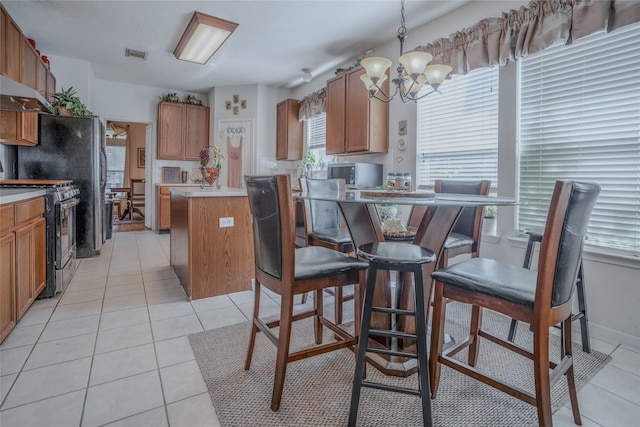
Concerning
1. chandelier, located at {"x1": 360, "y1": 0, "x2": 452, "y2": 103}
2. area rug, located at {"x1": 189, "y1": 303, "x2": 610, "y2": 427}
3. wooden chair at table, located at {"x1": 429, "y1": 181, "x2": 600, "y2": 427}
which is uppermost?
chandelier, located at {"x1": 360, "y1": 0, "x2": 452, "y2": 103}

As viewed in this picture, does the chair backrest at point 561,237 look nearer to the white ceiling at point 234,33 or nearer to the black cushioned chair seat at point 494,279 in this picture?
the black cushioned chair seat at point 494,279

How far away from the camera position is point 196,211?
2646 millimetres

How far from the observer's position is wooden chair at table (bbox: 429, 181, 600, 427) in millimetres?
1097

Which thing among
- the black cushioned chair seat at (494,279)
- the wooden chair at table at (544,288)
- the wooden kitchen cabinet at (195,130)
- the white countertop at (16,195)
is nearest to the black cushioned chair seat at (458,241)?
the black cushioned chair seat at (494,279)

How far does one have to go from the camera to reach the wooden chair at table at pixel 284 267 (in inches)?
53.7

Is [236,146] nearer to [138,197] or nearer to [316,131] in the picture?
[316,131]

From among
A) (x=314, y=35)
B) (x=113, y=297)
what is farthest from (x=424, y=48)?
(x=113, y=297)

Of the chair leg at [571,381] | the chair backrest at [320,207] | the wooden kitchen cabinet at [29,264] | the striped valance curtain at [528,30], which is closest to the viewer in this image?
the chair leg at [571,381]

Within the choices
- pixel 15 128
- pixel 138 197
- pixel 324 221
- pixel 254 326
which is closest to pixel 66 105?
pixel 15 128

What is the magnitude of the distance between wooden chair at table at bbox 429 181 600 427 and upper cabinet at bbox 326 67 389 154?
8.48 ft

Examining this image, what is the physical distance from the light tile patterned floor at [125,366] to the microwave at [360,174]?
62.6 inches

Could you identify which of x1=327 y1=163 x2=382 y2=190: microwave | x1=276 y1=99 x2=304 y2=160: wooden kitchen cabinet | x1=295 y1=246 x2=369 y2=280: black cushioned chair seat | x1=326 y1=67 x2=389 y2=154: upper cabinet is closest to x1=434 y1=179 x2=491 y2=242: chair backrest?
x1=295 y1=246 x2=369 y2=280: black cushioned chair seat

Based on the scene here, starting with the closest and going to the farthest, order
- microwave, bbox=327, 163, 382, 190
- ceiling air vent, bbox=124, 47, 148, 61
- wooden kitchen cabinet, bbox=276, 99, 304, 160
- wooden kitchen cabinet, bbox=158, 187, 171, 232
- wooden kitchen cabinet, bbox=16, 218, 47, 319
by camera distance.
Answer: wooden kitchen cabinet, bbox=16, 218, 47, 319
microwave, bbox=327, 163, 382, 190
ceiling air vent, bbox=124, 47, 148, 61
wooden kitchen cabinet, bbox=276, 99, 304, 160
wooden kitchen cabinet, bbox=158, 187, 171, 232

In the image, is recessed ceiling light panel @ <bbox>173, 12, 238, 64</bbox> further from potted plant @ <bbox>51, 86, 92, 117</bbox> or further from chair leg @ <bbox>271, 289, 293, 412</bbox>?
chair leg @ <bbox>271, 289, 293, 412</bbox>
